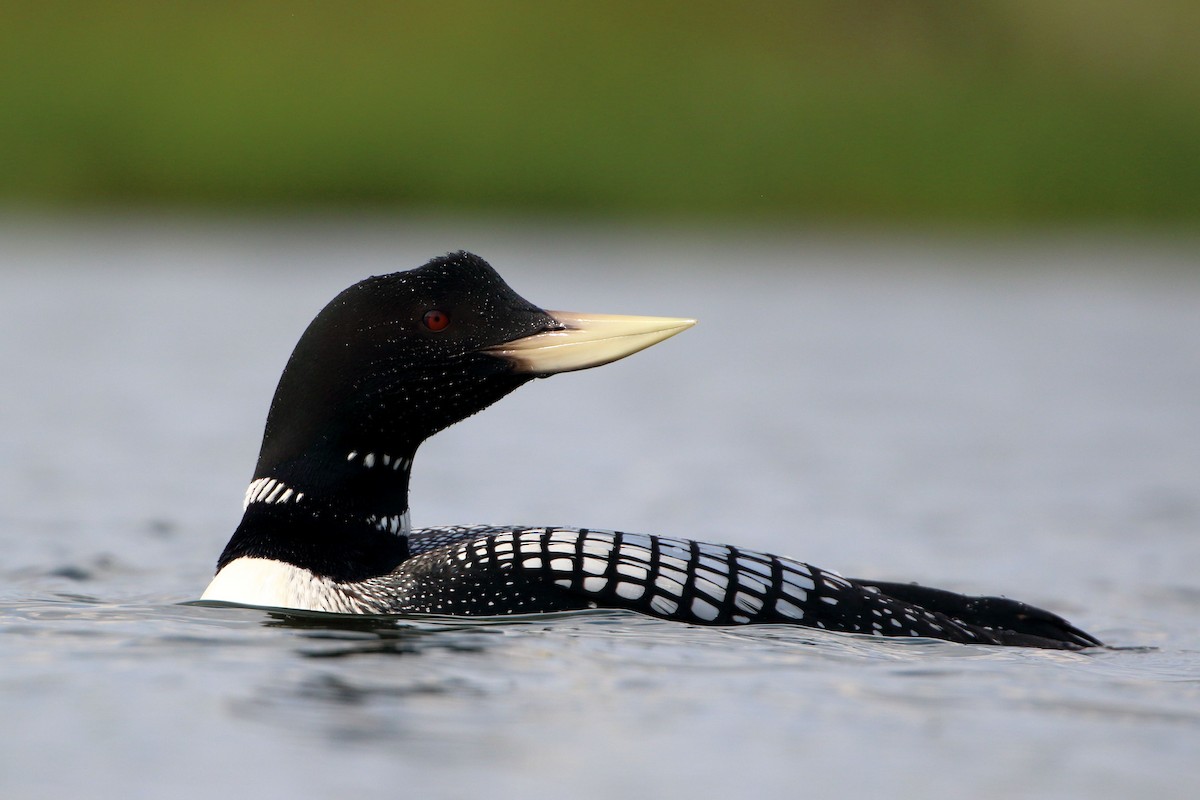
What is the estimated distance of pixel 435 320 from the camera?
3.65 metres

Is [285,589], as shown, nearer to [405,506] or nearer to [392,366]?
[405,506]

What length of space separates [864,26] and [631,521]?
54.4 ft

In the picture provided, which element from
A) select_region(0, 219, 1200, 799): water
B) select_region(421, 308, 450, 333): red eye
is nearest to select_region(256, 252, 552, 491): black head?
select_region(421, 308, 450, 333): red eye

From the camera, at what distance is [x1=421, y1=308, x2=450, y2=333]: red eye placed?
3.65 meters

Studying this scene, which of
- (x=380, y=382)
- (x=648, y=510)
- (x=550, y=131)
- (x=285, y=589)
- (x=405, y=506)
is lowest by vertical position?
(x=285, y=589)

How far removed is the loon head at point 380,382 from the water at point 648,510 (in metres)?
0.21

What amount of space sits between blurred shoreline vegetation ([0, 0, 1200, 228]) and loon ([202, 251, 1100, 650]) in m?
10.4

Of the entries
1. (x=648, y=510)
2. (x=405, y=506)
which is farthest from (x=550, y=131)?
(x=405, y=506)

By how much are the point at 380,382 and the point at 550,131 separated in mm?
11449

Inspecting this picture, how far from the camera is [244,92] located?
1514cm

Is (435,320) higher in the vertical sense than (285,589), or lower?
higher

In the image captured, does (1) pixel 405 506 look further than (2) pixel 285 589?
Yes

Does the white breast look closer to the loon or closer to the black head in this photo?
the loon

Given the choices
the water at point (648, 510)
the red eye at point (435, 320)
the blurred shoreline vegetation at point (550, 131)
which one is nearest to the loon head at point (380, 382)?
the red eye at point (435, 320)
